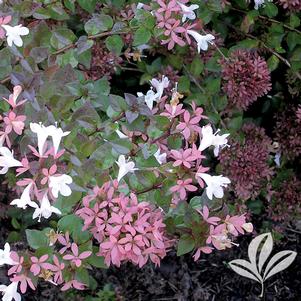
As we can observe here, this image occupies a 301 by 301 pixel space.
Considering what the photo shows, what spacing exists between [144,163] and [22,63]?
375 mm

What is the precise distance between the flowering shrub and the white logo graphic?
24cm

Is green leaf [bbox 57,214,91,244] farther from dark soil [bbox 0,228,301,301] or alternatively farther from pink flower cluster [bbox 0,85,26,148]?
dark soil [bbox 0,228,301,301]

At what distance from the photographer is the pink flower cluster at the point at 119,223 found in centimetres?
133

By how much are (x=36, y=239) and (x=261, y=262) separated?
109cm

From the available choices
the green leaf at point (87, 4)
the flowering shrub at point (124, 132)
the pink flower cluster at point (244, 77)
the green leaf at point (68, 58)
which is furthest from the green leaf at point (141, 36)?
the pink flower cluster at point (244, 77)

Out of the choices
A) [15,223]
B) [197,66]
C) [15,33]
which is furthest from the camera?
[15,223]

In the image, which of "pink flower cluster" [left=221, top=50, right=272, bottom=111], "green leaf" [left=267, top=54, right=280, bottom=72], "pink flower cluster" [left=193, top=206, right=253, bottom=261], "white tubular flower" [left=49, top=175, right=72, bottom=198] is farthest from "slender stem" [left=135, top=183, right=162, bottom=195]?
"green leaf" [left=267, top=54, right=280, bottom=72]

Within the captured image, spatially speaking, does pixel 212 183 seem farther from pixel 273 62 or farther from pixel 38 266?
pixel 273 62

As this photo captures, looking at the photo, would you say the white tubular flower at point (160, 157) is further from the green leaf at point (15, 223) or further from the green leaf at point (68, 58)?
the green leaf at point (15, 223)

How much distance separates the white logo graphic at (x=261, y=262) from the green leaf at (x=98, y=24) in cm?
103

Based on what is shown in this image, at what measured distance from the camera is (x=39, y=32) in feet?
5.44

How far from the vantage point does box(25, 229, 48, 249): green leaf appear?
1.49 m

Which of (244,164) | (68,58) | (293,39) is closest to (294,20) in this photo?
(293,39)

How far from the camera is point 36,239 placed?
1.50 meters
